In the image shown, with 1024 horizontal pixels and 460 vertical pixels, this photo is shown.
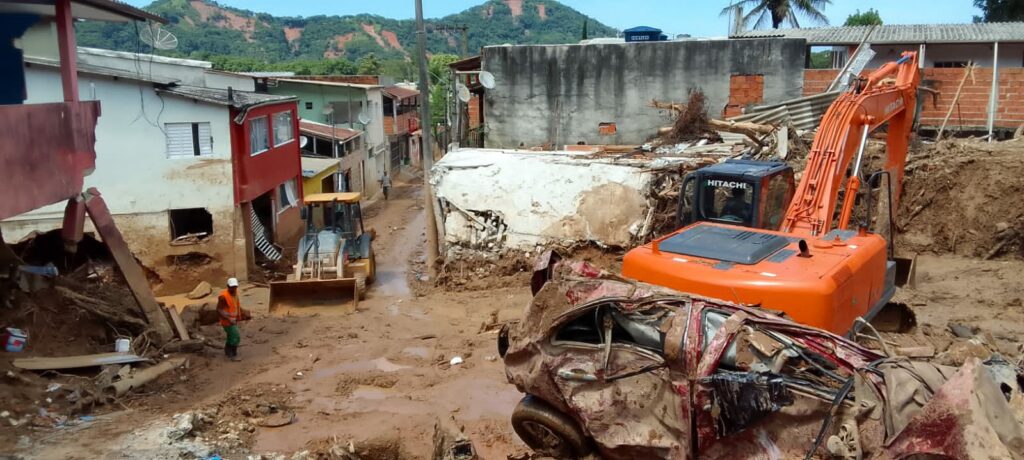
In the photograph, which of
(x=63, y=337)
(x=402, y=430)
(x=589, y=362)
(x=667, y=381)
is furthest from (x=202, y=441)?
(x=667, y=381)

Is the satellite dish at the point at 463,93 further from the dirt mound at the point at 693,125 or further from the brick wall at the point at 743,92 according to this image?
the brick wall at the point at 743,92

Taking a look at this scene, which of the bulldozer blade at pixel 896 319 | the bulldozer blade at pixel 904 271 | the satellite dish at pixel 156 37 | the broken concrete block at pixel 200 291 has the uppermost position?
the satellite dish at pixel 156 37

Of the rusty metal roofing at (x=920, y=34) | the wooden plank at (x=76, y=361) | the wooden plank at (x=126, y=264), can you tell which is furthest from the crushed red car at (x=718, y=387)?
the rusty metal roofing at (x=920, y=34)

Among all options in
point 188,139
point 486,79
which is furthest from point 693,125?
point 188,139

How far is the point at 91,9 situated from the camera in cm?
1166

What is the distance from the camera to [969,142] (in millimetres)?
17031

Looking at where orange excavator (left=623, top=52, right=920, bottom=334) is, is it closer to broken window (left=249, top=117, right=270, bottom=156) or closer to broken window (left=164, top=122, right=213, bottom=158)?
broken window (left=164, top=122, right=213, bottom=158)

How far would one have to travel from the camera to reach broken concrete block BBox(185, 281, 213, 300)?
A: 786 inches

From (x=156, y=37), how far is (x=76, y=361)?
477 inches

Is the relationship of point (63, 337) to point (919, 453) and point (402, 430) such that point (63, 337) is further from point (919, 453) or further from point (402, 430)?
point (919, 453)

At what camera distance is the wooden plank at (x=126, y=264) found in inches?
452

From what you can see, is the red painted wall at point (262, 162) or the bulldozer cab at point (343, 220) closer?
the bulldozer cab at point (343, 220)

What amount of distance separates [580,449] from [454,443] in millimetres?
1305

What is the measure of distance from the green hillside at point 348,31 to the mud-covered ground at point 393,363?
93.4m
